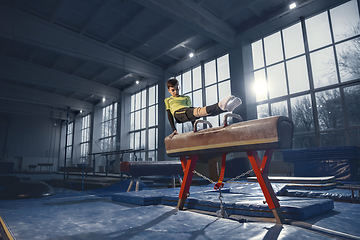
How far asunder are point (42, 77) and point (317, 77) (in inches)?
510

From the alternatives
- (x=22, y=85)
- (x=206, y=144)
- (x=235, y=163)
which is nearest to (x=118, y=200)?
(x=206, y=144)

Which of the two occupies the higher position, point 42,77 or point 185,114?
point 42,77

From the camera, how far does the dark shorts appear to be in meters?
2.37

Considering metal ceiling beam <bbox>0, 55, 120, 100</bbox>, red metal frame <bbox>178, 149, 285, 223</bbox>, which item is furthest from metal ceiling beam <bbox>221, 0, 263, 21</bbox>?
metal ceiling beam <bbox>0, 55, 120, 100</bbox>

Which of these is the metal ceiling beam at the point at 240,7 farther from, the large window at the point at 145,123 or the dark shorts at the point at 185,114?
the dark shorts at the point at 185,114

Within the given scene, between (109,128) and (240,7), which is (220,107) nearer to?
(240,7)

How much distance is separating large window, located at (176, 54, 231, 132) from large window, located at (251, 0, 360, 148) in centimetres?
187

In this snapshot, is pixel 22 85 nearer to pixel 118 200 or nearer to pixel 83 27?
pixel 83 27

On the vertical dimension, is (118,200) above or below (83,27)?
below

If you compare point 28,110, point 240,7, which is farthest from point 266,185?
point 28,110

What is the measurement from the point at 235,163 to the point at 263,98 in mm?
2917

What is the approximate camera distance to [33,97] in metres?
13.6

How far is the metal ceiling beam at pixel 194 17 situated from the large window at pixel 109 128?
10.7 meters

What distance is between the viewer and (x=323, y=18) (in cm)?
790
